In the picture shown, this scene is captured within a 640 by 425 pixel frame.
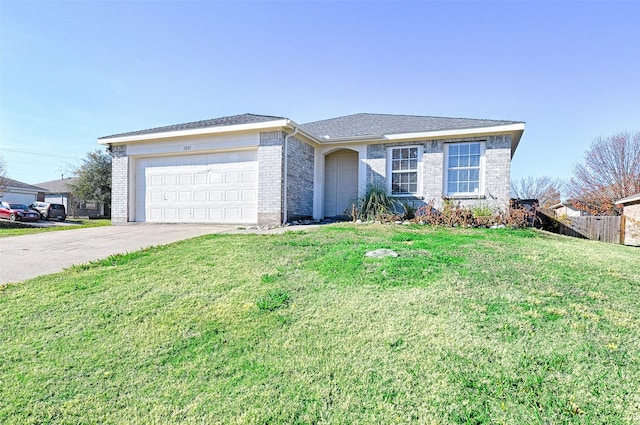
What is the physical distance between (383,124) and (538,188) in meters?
31.5

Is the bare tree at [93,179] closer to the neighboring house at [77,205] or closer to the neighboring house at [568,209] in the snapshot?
the neighboring house at [77,205]

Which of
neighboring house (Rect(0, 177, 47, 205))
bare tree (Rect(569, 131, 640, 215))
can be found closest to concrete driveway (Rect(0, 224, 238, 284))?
Result: bare tree (Rect(569, 131, 640, 215))

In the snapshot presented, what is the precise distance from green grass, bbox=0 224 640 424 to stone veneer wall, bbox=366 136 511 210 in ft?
19.0

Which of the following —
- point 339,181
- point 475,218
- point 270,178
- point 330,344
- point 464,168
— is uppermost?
point 464,168

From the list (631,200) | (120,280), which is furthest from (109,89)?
(631,200)

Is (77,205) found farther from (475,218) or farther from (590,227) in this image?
(590,227)

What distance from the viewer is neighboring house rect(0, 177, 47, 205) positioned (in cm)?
3089

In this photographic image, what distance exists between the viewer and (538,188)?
3538 centimetres

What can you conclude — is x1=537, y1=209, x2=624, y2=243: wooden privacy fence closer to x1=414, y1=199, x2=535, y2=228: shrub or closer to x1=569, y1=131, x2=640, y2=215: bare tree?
x1=414, y1=199, x2=535, y2=228: shrub

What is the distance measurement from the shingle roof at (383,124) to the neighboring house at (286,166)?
0.04 metres

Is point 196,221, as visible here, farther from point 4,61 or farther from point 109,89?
point 4,61

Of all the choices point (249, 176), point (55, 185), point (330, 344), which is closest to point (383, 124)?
point (249, 176)

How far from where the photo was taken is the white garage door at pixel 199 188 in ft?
33.5

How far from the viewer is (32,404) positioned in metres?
2.09
